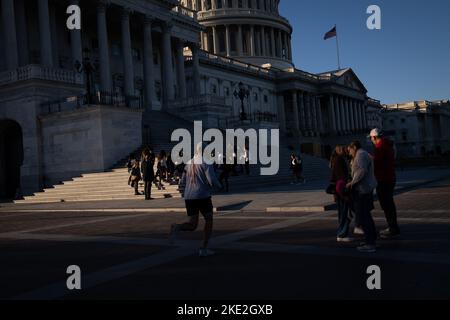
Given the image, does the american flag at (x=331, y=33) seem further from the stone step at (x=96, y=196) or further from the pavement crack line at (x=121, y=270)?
the pavement crack line at (x=121, y=270)

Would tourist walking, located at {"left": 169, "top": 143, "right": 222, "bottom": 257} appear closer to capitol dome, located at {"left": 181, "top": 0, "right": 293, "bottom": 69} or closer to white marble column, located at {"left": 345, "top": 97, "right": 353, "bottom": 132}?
capitol dome, located at {"left": 181, "top": 0, "right": 293, "bottom": 69}

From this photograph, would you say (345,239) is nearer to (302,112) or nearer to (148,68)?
(148,68)

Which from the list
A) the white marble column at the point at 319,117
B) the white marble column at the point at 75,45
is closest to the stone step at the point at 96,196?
the white marble column at the point at 75,45

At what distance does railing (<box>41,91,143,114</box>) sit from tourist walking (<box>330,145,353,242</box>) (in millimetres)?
21705

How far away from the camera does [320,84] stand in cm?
8769

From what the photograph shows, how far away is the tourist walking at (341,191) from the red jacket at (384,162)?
637 mm

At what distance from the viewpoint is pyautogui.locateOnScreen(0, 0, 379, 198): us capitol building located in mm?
29328

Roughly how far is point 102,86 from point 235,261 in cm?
3442

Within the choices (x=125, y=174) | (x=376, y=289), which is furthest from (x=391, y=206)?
(x=125, y=174)

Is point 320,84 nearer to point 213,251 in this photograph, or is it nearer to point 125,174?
point 125,174

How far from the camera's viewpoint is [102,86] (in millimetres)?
39781

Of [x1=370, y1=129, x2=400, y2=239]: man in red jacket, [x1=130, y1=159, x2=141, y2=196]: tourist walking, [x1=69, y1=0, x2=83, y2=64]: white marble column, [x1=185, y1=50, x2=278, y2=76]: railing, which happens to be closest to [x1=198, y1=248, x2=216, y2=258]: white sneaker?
[x1=370, y1=129, x2=400, y2=239]: man in red jacket

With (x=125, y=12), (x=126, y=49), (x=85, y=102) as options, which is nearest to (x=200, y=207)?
(x=85, y=102)
